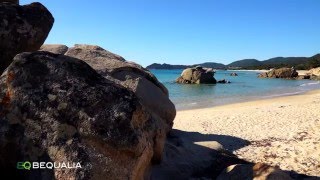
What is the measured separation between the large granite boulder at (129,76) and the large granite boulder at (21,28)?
1429 mm

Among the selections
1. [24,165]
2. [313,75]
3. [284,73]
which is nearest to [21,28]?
[24,165]

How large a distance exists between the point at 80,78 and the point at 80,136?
2.64 ft

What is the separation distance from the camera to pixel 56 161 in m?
4.66

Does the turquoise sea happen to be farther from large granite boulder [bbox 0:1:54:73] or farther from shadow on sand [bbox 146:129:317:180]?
large granite boulder [bbox 0:1:54:73]

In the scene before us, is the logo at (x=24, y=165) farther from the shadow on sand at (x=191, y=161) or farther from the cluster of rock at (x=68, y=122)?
the shadow on sand at (x=191, y=161)

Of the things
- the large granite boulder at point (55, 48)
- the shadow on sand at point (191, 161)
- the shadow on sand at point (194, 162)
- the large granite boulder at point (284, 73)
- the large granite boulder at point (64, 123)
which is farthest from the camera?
the large granite boulder at point (284, 73)

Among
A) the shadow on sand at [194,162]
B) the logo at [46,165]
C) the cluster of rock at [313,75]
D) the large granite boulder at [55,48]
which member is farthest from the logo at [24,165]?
the cluster of rock at [313,75]

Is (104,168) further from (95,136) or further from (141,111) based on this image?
(141,111)

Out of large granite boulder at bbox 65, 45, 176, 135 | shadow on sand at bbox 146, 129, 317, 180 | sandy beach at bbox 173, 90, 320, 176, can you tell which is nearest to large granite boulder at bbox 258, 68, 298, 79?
sandy beach at bbox 173, 90, 320, 176

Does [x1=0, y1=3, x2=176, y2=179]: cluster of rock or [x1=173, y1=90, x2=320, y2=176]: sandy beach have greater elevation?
[x1=0, y1=3, x2=176, y2=179]: cluster of rock

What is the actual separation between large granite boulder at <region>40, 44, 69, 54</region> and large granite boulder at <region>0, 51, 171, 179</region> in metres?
3.66

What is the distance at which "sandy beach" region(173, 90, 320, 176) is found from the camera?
9323 millimetres

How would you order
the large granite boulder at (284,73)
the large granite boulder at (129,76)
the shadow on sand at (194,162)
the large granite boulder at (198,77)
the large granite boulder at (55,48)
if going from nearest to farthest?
the shadow on sand at (194,162), the large granite boulder at (129,76), the large granite boulder at (55,48), the large granite boulder at (198,77), the large granite boulder at (284,73)

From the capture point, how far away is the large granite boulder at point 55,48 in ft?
28.6
